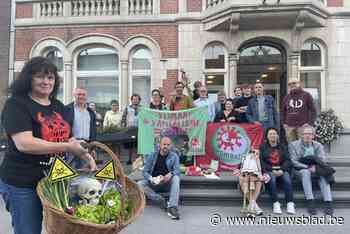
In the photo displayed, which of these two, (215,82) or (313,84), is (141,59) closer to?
(215,82)

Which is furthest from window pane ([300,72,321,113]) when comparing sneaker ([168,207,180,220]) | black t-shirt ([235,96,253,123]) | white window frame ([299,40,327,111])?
sneaker ([168,207,180,220])

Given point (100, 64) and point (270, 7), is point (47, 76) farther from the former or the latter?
point (100, 64)

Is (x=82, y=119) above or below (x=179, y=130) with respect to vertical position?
above

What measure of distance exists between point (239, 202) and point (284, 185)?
0.82 m

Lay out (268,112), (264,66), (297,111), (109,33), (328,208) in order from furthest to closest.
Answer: (264,66), (109,33), (268,112), (297,111), (328,208)

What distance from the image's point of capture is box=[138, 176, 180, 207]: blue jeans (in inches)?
248

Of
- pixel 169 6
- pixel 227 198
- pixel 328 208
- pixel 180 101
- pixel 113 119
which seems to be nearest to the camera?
pixel 328 208

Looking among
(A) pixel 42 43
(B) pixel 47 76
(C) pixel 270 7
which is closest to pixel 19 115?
(B) pixel 47 76

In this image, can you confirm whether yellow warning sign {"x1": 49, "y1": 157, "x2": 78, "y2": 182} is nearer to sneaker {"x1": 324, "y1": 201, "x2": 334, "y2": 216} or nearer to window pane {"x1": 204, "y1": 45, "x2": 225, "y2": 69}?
sneaker {"x1": 324, "y1": 201, "x2": 334, "y2": 216}

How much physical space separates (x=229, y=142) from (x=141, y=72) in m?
5.58

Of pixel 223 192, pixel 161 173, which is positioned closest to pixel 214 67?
pixel 223 192

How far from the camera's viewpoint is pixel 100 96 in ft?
44.3

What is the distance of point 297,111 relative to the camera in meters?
7.95

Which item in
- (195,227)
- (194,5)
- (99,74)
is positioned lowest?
(195,227)
